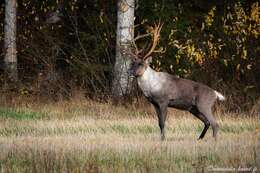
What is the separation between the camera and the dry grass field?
10.0 m

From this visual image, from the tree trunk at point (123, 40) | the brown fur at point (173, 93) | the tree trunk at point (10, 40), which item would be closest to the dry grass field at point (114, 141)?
the brown fur at point (173, 93)

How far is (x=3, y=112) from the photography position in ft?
55.1

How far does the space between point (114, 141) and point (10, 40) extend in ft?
26.5

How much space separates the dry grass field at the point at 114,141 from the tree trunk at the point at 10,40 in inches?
74.8

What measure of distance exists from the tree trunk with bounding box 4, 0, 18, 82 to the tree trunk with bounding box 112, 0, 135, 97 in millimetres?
2949

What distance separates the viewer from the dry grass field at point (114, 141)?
10.0 metres

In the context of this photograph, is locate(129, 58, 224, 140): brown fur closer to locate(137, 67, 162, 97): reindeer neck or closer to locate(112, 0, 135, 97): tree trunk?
locate(137, 67, 162, 97): reindeer neck

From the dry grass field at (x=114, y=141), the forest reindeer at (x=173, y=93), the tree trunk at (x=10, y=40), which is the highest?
the tree trunk at (x=10, y=40)

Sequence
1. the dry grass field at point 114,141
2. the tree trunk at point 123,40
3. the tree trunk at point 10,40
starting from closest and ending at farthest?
the dry grass field at point 114,141 < the tree trunk at point 123,40 < the tree trunk at point 10,40

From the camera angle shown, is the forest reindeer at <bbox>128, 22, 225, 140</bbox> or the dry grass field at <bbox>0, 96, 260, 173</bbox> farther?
the forest reindeer at <bbox>128, 22, 225, 140</bbox>

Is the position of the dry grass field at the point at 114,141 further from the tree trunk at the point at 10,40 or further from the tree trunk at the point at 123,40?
the tree trunk at the point at 10,40

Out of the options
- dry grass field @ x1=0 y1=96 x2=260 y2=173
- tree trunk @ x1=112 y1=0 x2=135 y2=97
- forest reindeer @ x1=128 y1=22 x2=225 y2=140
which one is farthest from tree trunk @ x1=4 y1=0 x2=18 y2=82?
forest reindeer @ x1=128 y1=22 x2=225 y2=140

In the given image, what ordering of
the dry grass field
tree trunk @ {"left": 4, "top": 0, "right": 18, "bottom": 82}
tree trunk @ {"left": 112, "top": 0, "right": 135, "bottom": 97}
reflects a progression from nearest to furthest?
the dry grass field < tree trunk @ {"left": 112, "top": 0, "right": 135, "bottom": 97} < tree trunk @ {"left": 4, "top": 0, "right": 18, "bottom": 82}

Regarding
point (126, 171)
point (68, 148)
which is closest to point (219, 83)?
point (68, 148)
